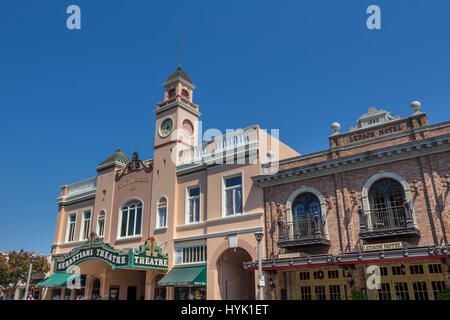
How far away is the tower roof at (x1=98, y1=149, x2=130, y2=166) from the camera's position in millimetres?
31294

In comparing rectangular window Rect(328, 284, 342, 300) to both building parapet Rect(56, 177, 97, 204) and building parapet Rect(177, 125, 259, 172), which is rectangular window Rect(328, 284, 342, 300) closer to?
building parapet Rect(177, 125, 259, 172)

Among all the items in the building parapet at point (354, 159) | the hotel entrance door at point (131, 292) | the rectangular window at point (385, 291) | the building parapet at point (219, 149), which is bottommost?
the rectangular window at point (385, 291)

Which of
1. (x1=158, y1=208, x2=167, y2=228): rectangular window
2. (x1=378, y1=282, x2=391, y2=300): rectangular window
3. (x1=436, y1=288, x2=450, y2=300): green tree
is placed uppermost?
(x1=158, y1=208, x2=167, y2=228): rectangular window

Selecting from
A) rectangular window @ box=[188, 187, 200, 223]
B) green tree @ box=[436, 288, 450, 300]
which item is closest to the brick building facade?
green tree @ box=[436, 288, 450, 300]

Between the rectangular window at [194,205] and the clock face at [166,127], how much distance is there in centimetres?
495

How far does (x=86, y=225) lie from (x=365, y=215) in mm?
23398

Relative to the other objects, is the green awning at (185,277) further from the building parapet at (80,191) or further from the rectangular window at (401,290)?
the building parapet at (80,191)

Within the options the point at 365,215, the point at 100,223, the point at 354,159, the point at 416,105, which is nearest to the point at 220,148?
the point at 354,159

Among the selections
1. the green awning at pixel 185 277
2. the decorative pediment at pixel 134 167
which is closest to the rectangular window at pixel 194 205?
the green awning at pixel 185 277

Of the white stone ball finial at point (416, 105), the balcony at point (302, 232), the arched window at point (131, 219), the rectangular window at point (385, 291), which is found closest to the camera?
the rectangular window at point (385, 291)

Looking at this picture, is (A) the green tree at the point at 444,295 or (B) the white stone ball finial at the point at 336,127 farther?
(B) the white stone ball finial at the point at 336,127

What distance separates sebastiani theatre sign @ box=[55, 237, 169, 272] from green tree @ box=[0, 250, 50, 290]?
34.3ft

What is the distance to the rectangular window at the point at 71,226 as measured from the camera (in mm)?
33069
